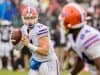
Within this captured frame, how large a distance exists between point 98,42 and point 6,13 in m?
7.87

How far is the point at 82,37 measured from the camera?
636 centimetres

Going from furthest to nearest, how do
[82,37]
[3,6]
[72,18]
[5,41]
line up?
[3,6] → [5,41] → [72,18] → [82,37]

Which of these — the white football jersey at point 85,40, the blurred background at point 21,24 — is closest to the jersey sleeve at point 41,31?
the white football jersey at point 85,40

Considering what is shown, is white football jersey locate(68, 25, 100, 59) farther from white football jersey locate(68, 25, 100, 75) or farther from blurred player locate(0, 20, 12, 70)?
blurred player locate(0, 20, 12, 70)

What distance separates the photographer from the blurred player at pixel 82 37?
6379mm

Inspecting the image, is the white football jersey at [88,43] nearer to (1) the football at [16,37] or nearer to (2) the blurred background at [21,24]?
(1) the football at [16,37]

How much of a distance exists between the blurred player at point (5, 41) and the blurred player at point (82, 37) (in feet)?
23.0

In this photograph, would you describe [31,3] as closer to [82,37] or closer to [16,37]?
[16,37]

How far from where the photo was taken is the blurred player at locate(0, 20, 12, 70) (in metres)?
13.5

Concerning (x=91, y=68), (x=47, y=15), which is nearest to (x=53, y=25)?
(x=47, y=15)

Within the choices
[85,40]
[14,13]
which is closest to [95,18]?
[14,13]

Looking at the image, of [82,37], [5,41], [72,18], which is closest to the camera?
[82,37]

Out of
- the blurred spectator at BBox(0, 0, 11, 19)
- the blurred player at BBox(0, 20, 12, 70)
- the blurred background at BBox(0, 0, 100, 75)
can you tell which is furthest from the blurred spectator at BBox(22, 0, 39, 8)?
the blurred player at BBox(0, 20, 12, 70)

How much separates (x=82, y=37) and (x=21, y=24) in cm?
776
